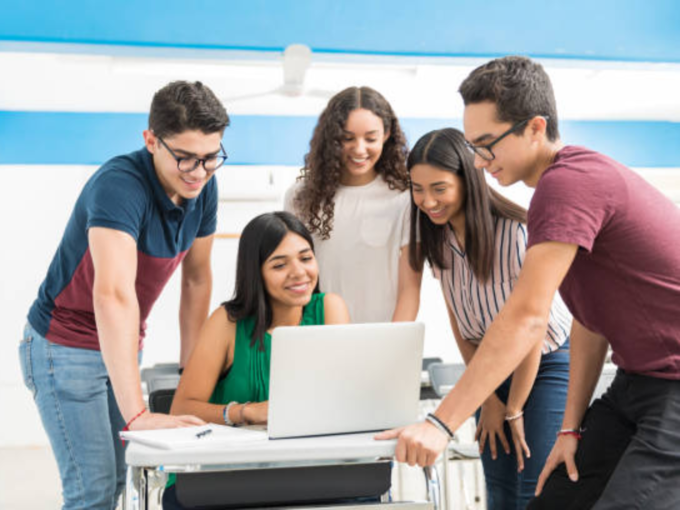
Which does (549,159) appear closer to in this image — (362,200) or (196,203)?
(362,200)

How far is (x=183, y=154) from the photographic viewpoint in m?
1.59

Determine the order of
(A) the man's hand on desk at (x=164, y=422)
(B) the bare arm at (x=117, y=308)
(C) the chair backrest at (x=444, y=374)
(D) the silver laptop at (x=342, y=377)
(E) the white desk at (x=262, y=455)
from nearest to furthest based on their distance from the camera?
1. (E) the white desk at (x=262, y=455)
2. (D) the silver laptop at (x=342, y=377)
3. (A) the man's hand on desk at (x=164, y=422)
4. (B) the bare arm at (x=117, y=308)
5. (C) the chair backrest at (x=444, y=374)

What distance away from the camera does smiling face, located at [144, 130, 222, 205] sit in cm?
158

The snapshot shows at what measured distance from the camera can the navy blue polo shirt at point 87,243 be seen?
1.59 metres

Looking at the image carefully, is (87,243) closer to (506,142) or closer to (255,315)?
(255,315)

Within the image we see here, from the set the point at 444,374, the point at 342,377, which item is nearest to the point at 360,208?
the point at 342,377

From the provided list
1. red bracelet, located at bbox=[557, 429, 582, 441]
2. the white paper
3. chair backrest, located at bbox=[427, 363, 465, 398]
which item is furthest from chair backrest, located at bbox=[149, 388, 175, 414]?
chair backrest, located at bbox=[427, 363, 465, 398]

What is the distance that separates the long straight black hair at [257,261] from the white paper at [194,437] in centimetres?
49

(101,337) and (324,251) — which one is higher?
(324,251)

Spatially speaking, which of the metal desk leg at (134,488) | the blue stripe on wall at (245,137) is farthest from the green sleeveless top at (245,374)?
the blue stripe on wall at (245,137)

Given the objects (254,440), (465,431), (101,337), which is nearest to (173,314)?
(465,431)

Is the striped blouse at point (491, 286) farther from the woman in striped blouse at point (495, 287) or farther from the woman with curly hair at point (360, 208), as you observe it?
the woman with curly hair at point (360, 208)

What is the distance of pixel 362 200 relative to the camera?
2.01 metres

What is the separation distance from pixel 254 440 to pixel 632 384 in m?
0.72
